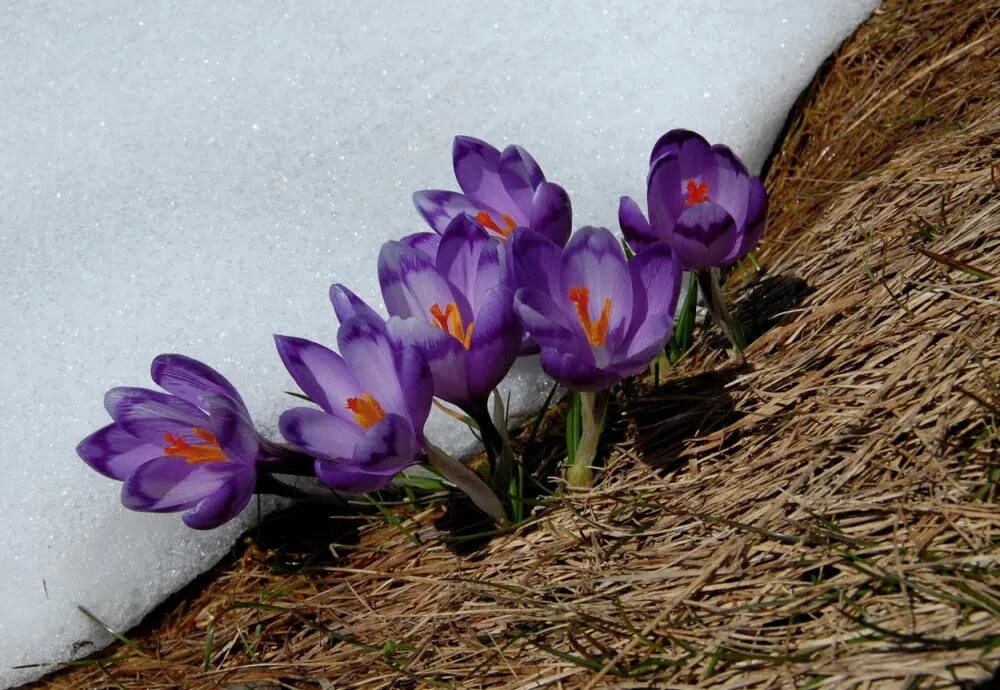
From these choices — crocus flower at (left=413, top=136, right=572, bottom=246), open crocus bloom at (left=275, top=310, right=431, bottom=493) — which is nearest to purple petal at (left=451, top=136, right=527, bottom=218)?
crocus flower at (left=413, top=136, right=572, bottom=246)

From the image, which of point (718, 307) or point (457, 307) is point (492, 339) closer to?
point (457, 307)

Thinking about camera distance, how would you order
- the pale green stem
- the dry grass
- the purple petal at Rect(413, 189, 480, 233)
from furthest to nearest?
the purple petal at Rect(413, 189, 480, 233) < the pale green stem < the dry grass

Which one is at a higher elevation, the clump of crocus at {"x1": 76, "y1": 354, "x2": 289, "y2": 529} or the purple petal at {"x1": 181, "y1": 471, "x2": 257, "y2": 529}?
the clump of crocus at {"x1": 76, "y1": 354, "x2": 289, "y2": 529}

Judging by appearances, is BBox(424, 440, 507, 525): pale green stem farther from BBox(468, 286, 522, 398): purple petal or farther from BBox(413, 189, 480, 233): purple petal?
BBox(413, 189, 480, 233): purple petal

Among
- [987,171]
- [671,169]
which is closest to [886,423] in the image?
[671,169]

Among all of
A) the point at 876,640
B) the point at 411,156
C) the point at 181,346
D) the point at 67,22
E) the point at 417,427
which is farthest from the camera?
the point at 67,22

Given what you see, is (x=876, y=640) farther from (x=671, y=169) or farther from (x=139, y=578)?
(x=139, y=578)
